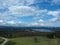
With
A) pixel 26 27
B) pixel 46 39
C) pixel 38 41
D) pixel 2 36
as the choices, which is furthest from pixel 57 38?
pixel 2 36

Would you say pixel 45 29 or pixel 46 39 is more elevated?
pixel 45 29

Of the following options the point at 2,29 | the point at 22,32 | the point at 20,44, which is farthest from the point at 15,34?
the point at 20,44

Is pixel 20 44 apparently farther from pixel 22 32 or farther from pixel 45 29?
pixel 45 29

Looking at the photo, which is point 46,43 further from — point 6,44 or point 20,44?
point 6,44

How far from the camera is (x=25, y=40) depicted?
151ft

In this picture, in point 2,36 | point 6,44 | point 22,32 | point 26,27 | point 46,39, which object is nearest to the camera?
point 6,44

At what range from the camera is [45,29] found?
199 ft

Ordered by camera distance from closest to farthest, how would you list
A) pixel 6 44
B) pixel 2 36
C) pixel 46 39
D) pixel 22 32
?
1. pixel 6 44
2. pixel 46 39
3. pixel 2 36
4. pixel 22 32

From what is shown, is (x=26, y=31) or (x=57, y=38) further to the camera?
(x=26, y=31)

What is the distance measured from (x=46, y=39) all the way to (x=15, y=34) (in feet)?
44.3

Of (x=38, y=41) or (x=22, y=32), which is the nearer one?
(x=38, y=41)

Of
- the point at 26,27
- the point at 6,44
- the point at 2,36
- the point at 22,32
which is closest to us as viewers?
the point at 6,44

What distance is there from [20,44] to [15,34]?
10.7 m

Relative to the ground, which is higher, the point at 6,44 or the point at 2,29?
the point at 2,29
